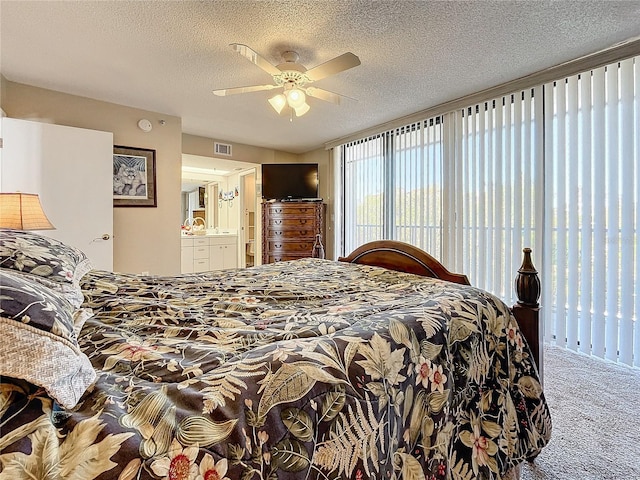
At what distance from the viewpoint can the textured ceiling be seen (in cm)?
197

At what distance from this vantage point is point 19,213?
6.92 feet

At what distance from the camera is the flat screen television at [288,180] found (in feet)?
17.8

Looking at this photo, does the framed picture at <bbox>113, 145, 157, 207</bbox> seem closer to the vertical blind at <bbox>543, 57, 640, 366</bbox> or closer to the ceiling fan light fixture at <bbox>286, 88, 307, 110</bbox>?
the ceiling fan light fixture at <bbox>286, 88, 307, 110</bbox>

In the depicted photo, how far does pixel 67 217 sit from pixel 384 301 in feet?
10.9

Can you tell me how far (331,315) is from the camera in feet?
3.66

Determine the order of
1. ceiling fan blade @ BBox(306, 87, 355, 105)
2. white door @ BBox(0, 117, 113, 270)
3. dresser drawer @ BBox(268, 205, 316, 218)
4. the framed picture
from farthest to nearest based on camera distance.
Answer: dresser drawer @ BBox(268, 205, 316, 218), the framed picture, white door @ BBox(0, 117, 113, 270), ceiling fan blade @ BBox(306, 87, 355, 105)

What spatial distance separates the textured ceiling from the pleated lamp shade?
3.76 ft

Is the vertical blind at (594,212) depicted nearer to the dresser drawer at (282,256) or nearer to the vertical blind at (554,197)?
the vertical blind at (554,197)

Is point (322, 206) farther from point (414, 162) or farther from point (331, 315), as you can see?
point (331, 315)

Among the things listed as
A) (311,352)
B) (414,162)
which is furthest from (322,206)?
(311,352)

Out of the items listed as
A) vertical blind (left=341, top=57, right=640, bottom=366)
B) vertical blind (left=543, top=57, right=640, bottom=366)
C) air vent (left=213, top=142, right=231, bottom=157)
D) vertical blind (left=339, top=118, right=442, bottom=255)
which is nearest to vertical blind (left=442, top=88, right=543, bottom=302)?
vertical blind (left=341, top=57, right=640, bottom=366)

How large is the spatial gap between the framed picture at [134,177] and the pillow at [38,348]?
359 centimetres

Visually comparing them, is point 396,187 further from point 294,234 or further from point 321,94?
point 321,94

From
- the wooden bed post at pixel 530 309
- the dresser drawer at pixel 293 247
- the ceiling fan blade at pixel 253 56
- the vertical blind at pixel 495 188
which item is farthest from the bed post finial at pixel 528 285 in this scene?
the dresser drawer at pixel 293 247
